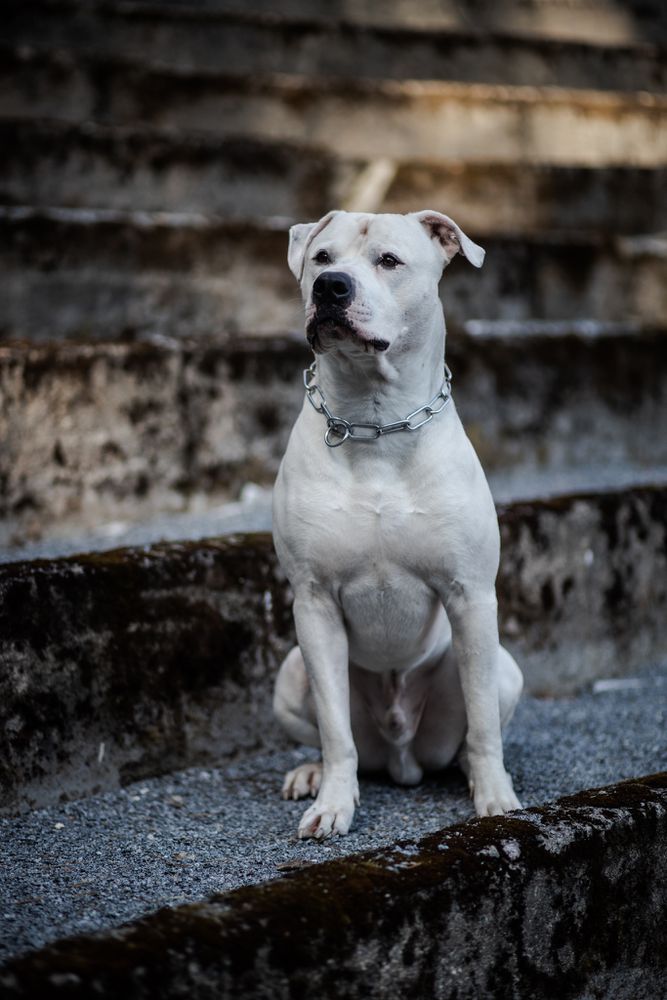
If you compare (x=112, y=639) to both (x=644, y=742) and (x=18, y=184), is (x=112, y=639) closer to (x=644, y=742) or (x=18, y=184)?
(x=644, y=742)

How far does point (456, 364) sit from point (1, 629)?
267cm

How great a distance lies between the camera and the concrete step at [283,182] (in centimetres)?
590

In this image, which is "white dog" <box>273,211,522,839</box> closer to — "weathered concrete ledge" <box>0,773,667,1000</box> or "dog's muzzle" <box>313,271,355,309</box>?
"dog's muzzle" <box>313,271,355,309</box>

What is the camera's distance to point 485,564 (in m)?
2.85

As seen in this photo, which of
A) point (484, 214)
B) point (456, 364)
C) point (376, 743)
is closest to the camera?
point (376, 743)

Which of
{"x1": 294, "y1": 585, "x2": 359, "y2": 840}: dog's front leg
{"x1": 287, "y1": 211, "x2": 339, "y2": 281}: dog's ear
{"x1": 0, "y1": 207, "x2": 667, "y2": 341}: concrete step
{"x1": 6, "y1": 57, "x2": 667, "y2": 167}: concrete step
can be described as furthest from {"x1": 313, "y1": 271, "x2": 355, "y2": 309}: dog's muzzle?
{"x1": 6, "y1": 57, "x2": 667, "y2": 167}: concrete step

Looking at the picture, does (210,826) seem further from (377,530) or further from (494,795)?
(377,530)

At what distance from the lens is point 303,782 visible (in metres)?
3.21

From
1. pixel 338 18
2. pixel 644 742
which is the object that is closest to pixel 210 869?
pixel 644 742

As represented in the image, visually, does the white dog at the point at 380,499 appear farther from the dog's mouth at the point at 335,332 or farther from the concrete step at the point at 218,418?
the concrete step at the point at 218,418

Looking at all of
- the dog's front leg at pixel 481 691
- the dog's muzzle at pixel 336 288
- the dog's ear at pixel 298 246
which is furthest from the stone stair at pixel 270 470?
the dog's muzzle at pixel 336 288

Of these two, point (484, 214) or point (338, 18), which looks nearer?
point (484, 214)

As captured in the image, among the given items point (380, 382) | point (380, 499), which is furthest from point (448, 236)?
point (380, 499)

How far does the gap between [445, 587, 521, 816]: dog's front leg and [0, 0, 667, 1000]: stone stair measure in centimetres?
14
